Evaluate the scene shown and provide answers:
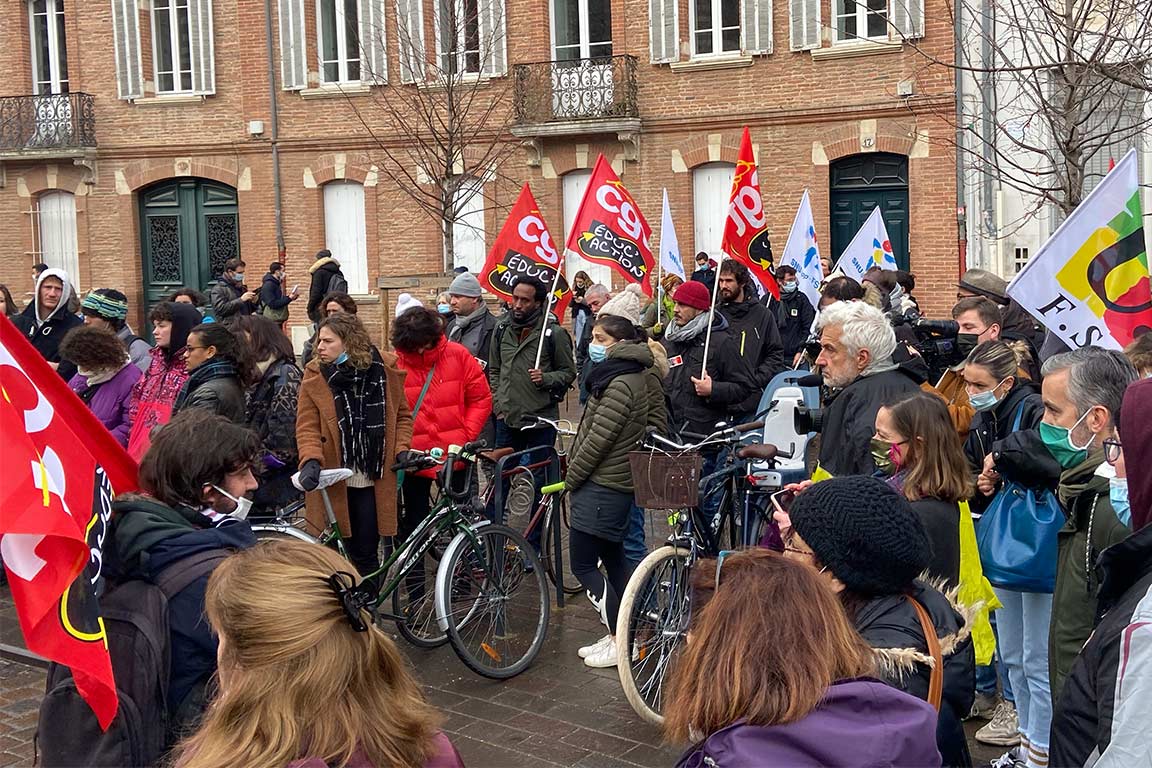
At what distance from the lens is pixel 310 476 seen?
6.12 meters

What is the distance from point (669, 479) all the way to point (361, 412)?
1804 millimetres

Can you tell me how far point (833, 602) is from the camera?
2273mm

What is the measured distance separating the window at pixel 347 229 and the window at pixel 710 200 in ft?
22.3

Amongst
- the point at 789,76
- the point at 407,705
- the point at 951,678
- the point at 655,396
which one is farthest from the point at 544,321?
the point at 789,76

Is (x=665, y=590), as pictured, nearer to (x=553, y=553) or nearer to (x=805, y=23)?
(x=553, y=553)

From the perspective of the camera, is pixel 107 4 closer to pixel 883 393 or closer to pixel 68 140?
pixel 68 140

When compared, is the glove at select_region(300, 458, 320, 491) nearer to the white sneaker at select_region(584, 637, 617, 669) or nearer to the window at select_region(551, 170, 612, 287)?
the white sneaker at select_region(584, 637, 617, 669)

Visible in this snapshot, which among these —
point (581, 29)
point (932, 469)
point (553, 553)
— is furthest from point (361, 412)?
point (581, 29)

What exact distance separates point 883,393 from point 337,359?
2.74m

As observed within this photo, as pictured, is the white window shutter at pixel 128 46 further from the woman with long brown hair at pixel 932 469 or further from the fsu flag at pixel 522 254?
the woman with long brown hair at pixel 932 469

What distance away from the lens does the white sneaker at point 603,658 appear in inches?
244

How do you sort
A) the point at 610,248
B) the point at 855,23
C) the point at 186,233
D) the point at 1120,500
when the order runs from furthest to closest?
the point at 186,233 < the point at 855,23 < the point at 610,248 < the point at 1120,500

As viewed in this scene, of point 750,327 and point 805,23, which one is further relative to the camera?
point 805,23

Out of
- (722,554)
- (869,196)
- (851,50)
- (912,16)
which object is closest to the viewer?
(722,554)
